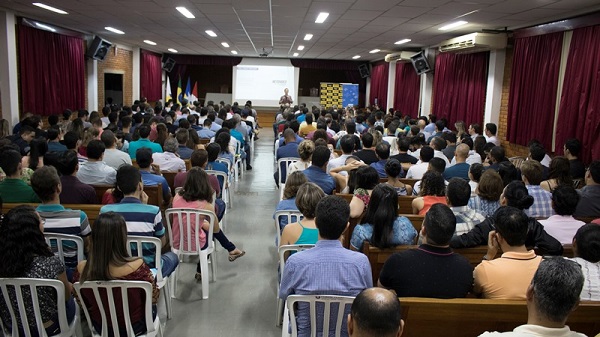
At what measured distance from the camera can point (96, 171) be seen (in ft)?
16.2

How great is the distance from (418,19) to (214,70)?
17054mm

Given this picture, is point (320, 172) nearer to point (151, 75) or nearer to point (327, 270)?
point (327, 270)

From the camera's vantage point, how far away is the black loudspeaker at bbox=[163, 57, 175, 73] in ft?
65.7

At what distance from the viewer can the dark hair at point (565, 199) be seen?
3506 millimetres

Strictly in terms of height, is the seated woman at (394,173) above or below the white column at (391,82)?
below

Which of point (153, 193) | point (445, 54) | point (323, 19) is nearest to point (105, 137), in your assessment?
point (153, 193)

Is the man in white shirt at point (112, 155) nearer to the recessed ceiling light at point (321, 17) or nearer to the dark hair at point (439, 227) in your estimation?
the recessed ceiling light at point (321, 17)

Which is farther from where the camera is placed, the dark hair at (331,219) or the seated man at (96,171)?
the seated man at (96,171)

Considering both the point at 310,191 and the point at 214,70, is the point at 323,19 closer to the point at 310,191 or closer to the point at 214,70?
the point at 310,191

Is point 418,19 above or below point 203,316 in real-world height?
above

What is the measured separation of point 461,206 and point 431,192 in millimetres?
465

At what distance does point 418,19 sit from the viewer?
25.5 feet

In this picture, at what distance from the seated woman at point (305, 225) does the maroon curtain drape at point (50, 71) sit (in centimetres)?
761

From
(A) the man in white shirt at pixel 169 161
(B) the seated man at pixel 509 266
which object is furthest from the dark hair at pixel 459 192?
(A) the man in white shirt at pixel 169 161
